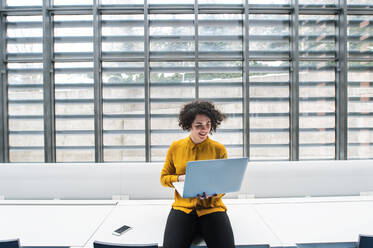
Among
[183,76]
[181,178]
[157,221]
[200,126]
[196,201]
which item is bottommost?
[157,221]

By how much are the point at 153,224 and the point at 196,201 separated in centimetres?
44

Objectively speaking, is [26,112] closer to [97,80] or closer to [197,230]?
[97,80]

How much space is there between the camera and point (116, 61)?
3584 mm

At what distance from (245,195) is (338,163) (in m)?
1.33

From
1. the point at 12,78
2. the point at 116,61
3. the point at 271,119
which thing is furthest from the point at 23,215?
the point at 271,119

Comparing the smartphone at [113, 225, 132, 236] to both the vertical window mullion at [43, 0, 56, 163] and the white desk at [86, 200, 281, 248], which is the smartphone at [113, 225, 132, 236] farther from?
the vertical window mullion at [43, 0, 56, 163]

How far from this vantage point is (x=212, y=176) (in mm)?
1455

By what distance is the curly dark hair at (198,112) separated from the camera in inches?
68.8

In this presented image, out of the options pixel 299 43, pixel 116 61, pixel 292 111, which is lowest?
pixel 292 111

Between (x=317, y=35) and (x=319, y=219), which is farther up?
(x=317, y=35)

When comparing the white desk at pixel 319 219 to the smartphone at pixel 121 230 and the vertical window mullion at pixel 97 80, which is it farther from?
the vertical window mullion at pixel 97 80

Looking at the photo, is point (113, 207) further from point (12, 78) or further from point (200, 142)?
point (12, 78)

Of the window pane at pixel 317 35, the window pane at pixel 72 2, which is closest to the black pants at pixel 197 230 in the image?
the window pane at pixel 317 35

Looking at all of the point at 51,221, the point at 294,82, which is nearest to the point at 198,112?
the point at 51,221
